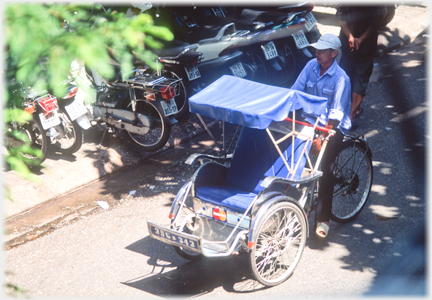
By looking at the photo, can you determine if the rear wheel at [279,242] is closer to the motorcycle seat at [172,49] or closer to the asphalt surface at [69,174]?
the asphalt surface at [69,174]

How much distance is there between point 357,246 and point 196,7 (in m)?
6.21

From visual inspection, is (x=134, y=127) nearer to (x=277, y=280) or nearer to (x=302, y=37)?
(x=277, y=280)

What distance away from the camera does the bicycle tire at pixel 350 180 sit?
479cm

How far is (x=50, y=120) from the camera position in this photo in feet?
19.8

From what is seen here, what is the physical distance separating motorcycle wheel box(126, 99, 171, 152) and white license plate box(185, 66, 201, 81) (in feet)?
3.36

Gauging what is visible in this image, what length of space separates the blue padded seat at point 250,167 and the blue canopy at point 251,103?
0.51 metres

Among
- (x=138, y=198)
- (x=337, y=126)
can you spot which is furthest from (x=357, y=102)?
(x=138, y=198)

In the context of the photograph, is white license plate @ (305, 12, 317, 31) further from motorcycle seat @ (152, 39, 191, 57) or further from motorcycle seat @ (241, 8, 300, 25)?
motorcycle seat @ (152, 39, 191, 57)

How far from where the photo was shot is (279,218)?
161 inches

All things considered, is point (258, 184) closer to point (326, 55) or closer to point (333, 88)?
point (333, 88)

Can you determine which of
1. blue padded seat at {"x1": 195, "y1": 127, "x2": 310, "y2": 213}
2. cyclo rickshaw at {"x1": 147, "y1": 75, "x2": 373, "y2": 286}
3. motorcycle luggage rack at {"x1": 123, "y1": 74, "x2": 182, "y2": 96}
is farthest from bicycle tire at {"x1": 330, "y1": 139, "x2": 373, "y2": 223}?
motorcycle luggage rack at {"x1": 123, "y1": 74, "x2": 182, "y2": 96}

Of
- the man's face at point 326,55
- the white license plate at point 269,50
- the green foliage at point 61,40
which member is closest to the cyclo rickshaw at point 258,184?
the man's face at point 326,55

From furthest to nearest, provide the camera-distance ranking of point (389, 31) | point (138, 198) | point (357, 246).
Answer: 1. point (389, 31)
2. point (138, 198)
3. point (357, 246)

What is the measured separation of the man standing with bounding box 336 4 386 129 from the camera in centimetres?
651
